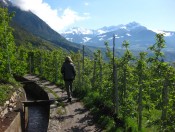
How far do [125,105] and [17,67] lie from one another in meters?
19.5

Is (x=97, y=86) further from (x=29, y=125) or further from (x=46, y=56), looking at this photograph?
(x=46, y=56)

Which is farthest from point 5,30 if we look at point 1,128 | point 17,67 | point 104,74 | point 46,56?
point 46,56

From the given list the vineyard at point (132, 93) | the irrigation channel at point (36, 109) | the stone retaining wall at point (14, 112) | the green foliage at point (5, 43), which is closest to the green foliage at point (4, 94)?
the vineyard at point (132, 93)

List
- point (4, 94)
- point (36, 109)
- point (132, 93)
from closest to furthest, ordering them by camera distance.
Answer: point (132, 93), point (4, 94), point (36, 109)

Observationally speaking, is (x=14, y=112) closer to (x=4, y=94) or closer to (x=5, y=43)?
(x=4, y=94)

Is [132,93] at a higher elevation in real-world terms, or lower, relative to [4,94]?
higher

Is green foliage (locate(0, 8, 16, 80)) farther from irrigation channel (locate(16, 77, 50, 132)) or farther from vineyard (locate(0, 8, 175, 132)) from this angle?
irrigation channel (locate(16, 77, 50, 132))

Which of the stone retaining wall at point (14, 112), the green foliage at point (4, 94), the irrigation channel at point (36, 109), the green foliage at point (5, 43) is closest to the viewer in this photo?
the stone retaining wall at point (14, 112)

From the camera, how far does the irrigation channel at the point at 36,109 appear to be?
66.7 ft

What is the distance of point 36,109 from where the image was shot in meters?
26.7

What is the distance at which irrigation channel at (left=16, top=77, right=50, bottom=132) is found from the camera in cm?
2034

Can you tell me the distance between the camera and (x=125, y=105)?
16.1 meters

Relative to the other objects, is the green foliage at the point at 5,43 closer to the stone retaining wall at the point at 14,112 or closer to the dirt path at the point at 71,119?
the stone retaining wall at the point at 14,112

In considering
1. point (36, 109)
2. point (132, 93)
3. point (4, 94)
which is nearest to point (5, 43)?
point (36, 109)
